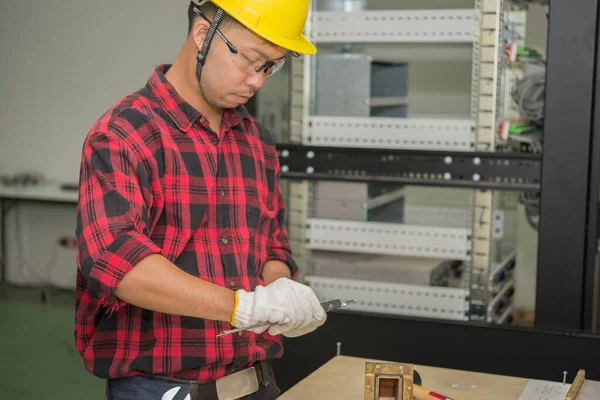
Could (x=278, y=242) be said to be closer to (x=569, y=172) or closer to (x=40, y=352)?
(x=569, y=172)

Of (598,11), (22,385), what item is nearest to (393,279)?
(598,11)

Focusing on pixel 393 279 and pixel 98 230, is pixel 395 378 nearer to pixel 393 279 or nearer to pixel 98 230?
pixel 98 230

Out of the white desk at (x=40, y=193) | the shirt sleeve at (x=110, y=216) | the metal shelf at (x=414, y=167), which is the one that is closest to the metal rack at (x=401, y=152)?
the metal shelf at (x=414, y=167)

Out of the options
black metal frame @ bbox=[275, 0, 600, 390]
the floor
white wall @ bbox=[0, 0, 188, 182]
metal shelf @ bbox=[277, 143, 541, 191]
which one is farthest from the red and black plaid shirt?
white wall @ bbox=[0, 0, 188, 182]

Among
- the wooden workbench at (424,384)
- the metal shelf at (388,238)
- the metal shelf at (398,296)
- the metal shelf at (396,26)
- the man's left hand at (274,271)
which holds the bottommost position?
the metal shelf at (398,296)

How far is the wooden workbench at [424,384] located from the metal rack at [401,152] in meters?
1.15

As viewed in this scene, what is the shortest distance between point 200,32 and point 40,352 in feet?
11.4

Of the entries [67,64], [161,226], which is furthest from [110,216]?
[67,64]

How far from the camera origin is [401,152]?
297 cm

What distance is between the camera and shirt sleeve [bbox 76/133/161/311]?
1404 mm

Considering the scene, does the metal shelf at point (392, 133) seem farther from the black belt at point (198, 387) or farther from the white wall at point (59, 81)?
the white wall at point (59, 81)

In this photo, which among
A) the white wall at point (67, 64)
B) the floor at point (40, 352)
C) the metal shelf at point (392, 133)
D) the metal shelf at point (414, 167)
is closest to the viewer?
the metal shelf at point (414, 167)

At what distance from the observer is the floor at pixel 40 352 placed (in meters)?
3.94

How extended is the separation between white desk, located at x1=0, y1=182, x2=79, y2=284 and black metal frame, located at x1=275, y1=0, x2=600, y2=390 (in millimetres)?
3127
